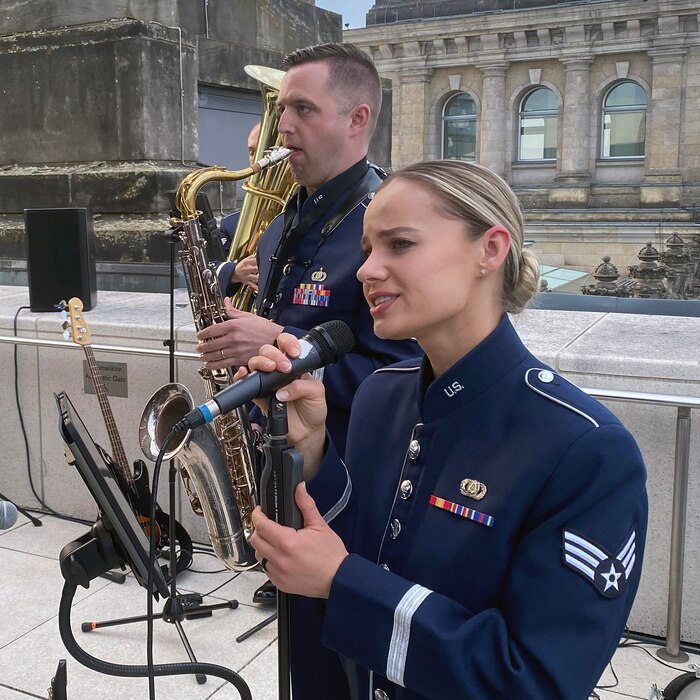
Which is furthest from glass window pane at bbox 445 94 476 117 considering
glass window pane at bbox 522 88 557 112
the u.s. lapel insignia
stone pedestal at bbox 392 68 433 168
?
the u.s. lapel insignia

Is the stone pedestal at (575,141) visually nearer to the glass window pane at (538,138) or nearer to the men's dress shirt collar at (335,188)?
the glass window pane at (538,138)

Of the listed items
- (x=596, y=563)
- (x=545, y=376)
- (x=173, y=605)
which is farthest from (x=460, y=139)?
(x=596, y=563)

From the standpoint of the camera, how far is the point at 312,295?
296 cm

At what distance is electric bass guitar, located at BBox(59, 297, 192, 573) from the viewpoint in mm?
4074

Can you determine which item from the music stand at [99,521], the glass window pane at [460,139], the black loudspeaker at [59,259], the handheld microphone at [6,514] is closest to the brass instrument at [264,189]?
the music stand at [99,521]

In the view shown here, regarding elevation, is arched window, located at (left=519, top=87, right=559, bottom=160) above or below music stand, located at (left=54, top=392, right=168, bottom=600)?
above

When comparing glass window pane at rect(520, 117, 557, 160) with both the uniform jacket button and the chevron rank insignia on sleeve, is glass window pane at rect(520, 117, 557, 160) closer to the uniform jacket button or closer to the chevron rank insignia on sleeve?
the uniform jacket button

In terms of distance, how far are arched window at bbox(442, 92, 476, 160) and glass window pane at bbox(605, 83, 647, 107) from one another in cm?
639

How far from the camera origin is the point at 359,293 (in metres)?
2.88

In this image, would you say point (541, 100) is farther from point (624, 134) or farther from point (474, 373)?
point (474, 373)

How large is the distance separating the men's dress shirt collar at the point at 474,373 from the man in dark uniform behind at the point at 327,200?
3.82 ft

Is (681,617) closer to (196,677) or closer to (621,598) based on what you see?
(196,677)

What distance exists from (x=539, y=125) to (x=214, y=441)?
39.4m

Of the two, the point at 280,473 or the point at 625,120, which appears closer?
the point at 280,473
